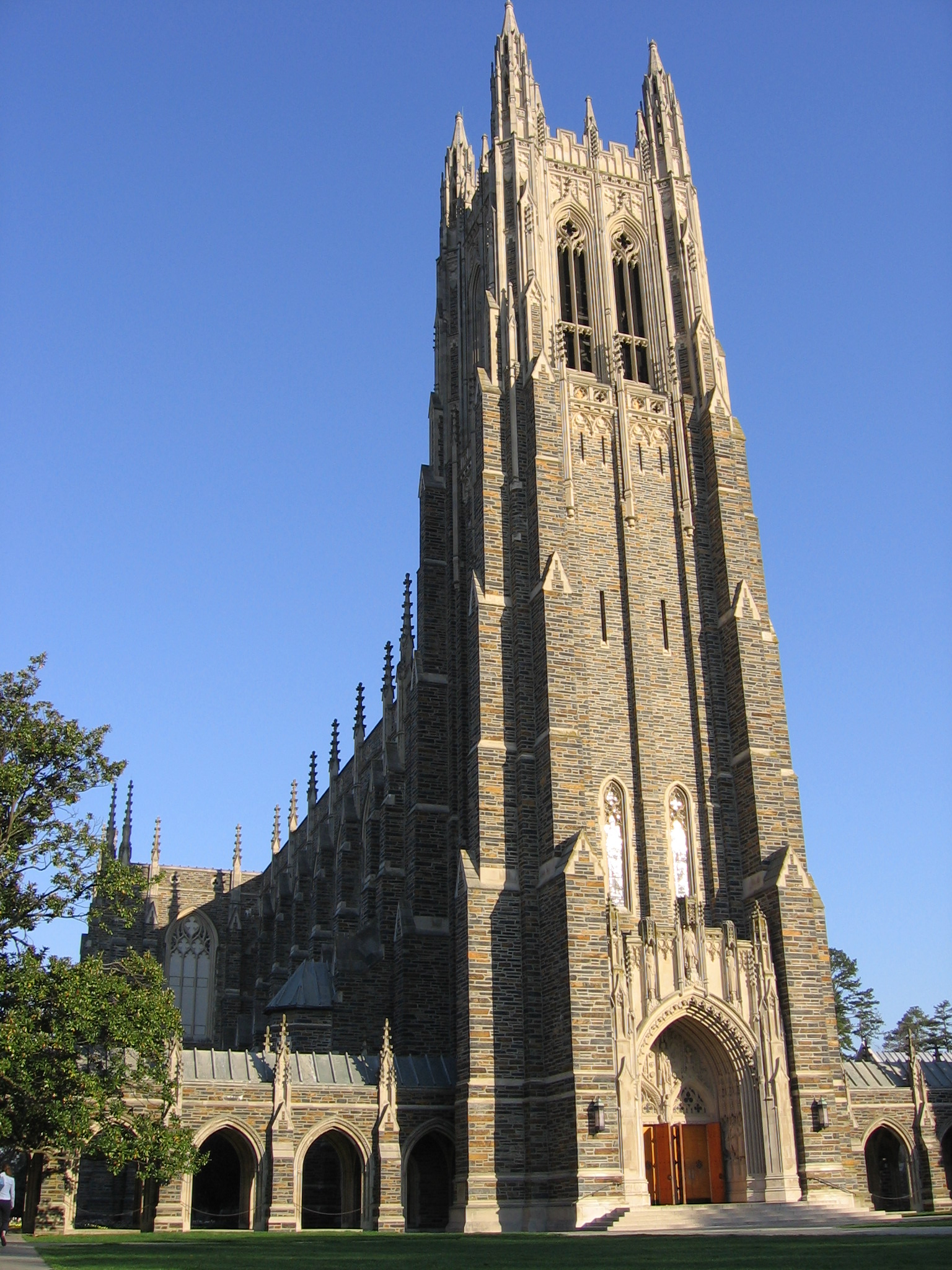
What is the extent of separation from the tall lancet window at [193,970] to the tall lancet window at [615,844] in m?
34.0

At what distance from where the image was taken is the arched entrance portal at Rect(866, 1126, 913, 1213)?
33.4m

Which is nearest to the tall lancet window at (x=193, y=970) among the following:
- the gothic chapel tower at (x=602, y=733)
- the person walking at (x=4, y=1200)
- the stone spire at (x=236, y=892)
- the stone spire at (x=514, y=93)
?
the stone spire at (x=236, y=892)

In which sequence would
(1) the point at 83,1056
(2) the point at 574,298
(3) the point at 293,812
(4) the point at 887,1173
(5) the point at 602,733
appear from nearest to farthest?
1. (1) the point at 83,1056
2. (5) the point at 602,733
3. (4) the point at 887,1173
4. (2) the point at 574,298
5. (3) the point at 293,812

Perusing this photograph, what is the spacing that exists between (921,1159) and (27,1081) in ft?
72.7

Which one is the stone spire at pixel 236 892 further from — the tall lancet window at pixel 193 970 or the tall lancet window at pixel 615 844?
the tall lancet window at pixel 615 844

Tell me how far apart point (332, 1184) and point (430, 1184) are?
3622 mm

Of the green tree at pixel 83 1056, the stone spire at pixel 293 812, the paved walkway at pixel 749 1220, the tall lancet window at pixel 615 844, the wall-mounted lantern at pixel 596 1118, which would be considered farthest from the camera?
the stone spire at pixel 293 812

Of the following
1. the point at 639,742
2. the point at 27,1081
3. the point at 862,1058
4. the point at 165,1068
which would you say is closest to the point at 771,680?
the point at 639,742

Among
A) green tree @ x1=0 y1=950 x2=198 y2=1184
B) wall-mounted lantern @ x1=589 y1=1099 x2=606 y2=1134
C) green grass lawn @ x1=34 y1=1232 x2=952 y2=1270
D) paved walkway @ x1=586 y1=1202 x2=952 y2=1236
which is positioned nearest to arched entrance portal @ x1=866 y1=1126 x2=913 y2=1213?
paved walkway @ x1=586 y1=1202 x2=952 y2=1236

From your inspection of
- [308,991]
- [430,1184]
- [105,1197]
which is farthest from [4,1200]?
[105,1197]

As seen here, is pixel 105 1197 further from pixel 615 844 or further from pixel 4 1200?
pixel 615 844

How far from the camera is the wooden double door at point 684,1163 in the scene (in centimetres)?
2920

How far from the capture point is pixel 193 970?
203ft

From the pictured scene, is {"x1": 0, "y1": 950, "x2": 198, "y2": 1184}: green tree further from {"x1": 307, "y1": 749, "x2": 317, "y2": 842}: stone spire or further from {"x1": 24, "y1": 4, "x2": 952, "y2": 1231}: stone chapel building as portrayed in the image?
{"x1": 307, "y1": 749, "x2": 317, "y2": 842}: stone spire
